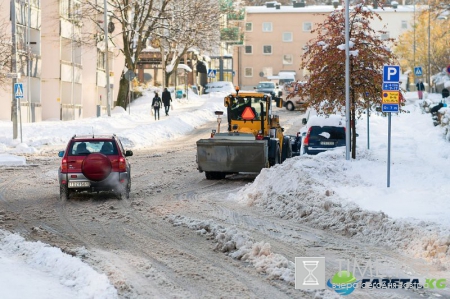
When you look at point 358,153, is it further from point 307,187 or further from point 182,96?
point 182,96

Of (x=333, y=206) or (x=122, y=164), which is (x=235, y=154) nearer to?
(x=122, y=164)

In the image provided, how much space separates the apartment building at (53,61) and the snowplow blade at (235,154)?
22.7 metres

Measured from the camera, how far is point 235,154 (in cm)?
2286

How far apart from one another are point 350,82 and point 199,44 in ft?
113

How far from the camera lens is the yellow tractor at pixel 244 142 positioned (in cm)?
2284

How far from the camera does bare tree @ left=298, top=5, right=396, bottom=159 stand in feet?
80.9

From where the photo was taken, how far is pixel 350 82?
82.0ft

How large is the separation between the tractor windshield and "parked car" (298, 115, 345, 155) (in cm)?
425

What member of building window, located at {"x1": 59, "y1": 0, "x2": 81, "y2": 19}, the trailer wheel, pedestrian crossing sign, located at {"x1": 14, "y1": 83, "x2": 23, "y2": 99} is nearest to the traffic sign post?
the trailer wheel

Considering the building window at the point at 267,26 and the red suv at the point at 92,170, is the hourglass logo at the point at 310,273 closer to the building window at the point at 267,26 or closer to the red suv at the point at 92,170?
the red suv at the point at 92,170

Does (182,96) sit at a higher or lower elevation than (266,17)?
lower

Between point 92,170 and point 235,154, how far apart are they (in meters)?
5.22

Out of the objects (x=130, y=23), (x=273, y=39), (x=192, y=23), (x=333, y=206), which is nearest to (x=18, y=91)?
(x=333, y=206)

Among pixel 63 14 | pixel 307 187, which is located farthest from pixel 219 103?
pixel 307 187
